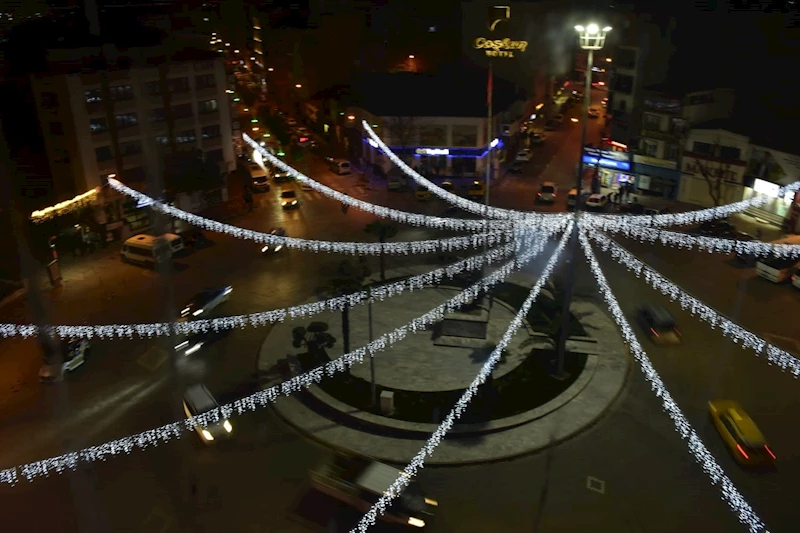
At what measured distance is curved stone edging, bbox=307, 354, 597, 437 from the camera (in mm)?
16656

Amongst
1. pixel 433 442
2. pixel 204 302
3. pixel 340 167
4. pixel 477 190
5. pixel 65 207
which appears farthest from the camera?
pixel 340 167

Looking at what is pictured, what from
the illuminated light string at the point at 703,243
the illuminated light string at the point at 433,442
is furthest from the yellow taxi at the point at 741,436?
the illuminated light string at the point at 703,243

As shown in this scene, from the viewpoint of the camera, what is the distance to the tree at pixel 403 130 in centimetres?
4253

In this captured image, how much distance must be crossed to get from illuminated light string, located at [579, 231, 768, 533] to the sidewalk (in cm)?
48

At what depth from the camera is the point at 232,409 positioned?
17734mm

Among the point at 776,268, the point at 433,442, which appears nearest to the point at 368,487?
the point at 433,442

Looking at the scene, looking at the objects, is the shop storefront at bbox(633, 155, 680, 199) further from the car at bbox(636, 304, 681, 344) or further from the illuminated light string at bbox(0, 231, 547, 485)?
the illuminated light string at bbox(0, 231, 547, 485)

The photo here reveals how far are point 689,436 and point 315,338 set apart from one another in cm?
1240

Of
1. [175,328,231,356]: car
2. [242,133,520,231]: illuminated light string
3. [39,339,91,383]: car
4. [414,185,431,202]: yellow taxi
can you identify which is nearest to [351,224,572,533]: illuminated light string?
[242,133,520,231]: illuminated light string

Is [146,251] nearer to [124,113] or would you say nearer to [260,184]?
[124,113]

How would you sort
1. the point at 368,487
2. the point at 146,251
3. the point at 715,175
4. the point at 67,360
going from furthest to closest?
the point at 715,175, the point at 146,251, the point at 67,360, the point at 368,487

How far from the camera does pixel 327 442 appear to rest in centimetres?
1662

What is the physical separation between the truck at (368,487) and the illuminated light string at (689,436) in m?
7.25

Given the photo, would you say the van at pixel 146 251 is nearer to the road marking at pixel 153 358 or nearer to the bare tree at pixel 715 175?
the road marking at pixel 153 358
